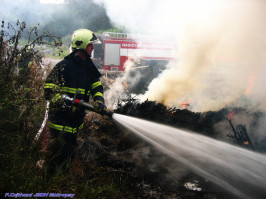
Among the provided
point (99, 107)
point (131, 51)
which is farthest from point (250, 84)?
point (131, 51)

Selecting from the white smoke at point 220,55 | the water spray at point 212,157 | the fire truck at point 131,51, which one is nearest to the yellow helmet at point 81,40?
the water spray at point 212,157

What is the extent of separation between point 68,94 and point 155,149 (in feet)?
6.71

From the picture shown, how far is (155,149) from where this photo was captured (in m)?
4.24

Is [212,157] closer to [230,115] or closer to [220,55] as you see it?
[230,115]

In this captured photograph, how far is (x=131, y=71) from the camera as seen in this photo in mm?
12148

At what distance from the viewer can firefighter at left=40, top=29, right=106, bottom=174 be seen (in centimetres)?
287

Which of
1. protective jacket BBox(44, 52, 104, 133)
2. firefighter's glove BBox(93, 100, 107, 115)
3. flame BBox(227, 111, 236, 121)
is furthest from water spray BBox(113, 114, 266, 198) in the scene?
flame BBox(227, 111, 236, 121)

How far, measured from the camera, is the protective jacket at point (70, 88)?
286cm

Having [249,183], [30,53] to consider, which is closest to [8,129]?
[30,53]

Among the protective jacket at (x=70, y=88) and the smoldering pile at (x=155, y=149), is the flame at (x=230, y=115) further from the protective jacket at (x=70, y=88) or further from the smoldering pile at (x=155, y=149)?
the protective jacket at (x=70, y=88)

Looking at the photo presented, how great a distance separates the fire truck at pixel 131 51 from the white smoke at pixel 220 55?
742 cm

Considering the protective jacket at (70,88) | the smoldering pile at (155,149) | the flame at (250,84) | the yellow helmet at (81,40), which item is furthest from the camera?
the flame at (250,84)

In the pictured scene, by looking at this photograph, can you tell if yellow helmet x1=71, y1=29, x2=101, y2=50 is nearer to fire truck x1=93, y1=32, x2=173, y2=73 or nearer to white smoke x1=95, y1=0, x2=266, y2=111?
white smoke x1=95, y1=0, x2=266, y2=111

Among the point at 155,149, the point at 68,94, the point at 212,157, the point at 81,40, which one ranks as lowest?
the point at 212,157
